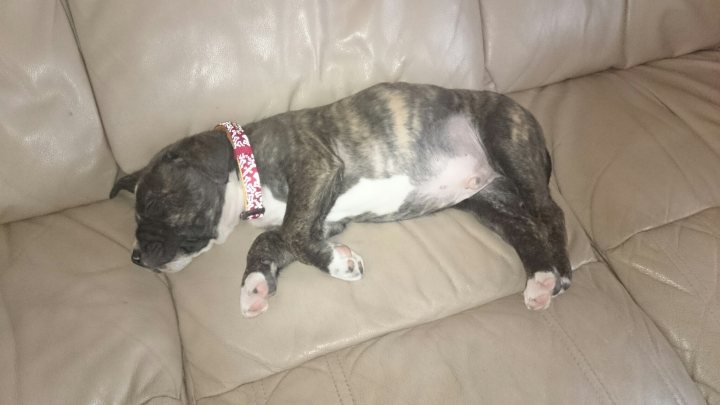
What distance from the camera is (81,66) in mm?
1979

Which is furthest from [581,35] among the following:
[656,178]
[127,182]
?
[127,182]

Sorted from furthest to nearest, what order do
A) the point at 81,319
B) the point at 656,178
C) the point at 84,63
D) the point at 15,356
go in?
the point at 656,178 < the point at 84,63 < the point at 81,319 < the point at 15,356

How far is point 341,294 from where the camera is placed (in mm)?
→ 1914

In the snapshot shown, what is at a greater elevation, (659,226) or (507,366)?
(659,226)

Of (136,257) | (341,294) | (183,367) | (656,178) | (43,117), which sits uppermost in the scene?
(43,117)

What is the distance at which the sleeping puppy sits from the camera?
192 centimetres

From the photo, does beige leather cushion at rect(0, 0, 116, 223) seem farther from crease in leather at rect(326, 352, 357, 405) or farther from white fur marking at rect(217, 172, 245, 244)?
crease in leather at rect(326, 352, 357, 405)

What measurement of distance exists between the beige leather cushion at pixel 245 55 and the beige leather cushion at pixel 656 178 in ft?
2.11

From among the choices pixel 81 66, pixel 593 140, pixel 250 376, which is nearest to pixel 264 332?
pixel 250 376

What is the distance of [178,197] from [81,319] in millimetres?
549

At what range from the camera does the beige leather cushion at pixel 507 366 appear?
5.43 feet

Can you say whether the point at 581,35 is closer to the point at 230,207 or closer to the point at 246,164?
the point at 246,164

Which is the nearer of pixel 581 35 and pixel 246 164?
pixel 246 164

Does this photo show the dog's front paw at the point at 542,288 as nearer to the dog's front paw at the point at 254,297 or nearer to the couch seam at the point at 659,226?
the couch seam at the point at 659,226
